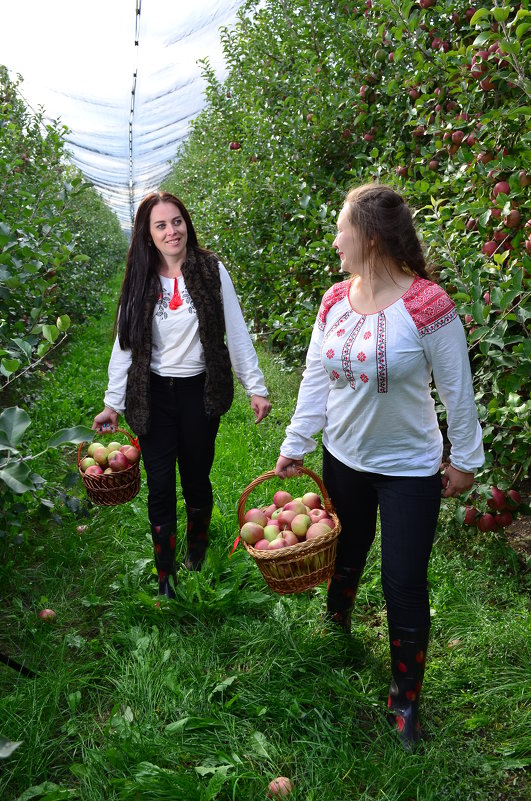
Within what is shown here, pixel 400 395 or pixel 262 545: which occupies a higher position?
pixel 400 395

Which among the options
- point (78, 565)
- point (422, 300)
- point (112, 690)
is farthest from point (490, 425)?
point (78, 565)

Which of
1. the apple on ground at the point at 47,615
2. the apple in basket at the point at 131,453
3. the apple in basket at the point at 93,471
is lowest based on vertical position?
the apple on ground at the point at 47,615

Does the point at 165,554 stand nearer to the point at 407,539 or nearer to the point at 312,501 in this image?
the point at 312,501

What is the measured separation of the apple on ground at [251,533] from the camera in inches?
87.0

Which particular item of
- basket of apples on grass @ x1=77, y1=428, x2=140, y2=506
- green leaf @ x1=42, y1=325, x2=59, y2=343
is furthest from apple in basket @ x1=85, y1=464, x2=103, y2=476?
green leaf @ x1=42, y1=325, x2=59, y2=343

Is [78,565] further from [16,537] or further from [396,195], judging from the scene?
[396,195]

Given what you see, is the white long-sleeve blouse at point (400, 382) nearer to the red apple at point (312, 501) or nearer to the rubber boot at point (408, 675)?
the red apple at point (312, 501)

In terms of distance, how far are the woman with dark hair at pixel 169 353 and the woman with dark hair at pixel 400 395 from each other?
0.69m

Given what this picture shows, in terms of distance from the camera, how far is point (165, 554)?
2.69 m

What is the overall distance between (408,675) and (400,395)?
0.82 meters

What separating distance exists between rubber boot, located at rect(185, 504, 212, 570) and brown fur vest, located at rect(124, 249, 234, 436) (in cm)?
51

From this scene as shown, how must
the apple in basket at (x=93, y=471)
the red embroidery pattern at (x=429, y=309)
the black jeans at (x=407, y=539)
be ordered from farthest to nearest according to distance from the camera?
the apple in basket at (x=93, y=471) < the black jeans at (x=407, y=539) < the red embroidery pattern at (x=429, y=309)

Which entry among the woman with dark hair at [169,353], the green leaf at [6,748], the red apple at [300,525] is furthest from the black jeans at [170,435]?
the green leaf at [6,748]

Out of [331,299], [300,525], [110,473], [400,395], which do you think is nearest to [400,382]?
[400,395]
